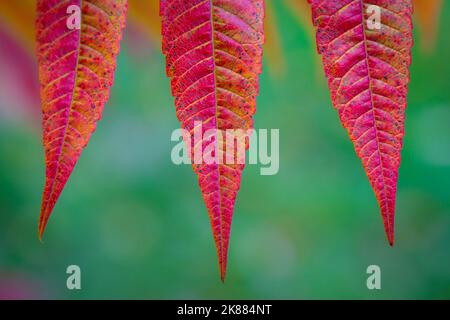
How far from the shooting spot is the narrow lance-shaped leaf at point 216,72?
12.5 inches

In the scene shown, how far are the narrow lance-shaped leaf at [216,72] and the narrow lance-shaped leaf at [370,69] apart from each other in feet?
0.18

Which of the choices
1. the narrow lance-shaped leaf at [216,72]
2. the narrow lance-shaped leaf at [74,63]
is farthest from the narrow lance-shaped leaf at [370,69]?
the narrow lance-shaped leaf at [74,63]

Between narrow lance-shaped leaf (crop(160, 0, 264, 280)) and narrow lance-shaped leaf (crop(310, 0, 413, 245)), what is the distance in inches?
2.2

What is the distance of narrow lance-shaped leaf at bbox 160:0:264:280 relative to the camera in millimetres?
317

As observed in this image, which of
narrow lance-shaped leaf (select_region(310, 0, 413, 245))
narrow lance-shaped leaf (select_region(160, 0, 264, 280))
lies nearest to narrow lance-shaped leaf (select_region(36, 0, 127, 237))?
narrow lance-shaped leaf (select_region(160, 0, 264, 280))

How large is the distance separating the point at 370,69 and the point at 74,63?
0.74 ft

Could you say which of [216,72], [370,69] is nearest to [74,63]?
[216,72]

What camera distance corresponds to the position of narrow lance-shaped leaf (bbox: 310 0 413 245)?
32cm

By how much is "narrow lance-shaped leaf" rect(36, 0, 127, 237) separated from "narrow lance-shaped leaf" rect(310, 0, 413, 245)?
159 mm

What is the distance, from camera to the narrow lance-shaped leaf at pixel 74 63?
0.32m

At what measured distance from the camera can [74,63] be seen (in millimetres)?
335

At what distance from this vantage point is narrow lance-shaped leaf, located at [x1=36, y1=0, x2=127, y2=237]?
322 millimetres

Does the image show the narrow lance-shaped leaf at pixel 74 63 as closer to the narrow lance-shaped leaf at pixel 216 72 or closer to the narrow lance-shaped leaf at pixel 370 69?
the narrow lance-shaped leaf at pixel 216 72

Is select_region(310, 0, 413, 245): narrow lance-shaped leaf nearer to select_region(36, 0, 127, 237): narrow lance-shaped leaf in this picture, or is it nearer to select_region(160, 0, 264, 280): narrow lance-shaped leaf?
select_region(160, 0, 264, 280): narrow lance-shaped leaf
